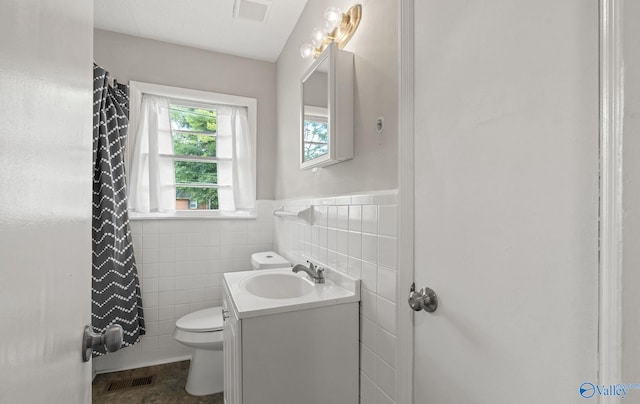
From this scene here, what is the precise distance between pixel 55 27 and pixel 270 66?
93.0 inches

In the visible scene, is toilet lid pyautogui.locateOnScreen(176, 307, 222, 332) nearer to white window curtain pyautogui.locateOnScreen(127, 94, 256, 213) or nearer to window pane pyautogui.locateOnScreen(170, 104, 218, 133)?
white window curtain pyautogui.locateOnScreen(127, 94, 256, 213)

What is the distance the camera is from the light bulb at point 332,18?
1.37 metres

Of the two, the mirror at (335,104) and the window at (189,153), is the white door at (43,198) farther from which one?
the window at (189,153)

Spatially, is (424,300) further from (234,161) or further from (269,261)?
(234,161)

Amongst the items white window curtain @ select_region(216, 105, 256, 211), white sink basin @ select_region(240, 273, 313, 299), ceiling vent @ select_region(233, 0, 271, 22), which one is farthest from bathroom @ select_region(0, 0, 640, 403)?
white window curtain @ select_region(216, 105, 256, 211)

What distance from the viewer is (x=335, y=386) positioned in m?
1.21

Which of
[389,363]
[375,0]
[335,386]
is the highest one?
[375,0]

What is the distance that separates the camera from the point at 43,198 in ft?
1.43

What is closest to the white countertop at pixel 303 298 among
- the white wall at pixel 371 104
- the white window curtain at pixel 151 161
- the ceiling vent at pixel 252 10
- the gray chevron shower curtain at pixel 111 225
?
the white wall at pixel 371 104

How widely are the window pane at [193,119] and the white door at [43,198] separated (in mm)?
1955

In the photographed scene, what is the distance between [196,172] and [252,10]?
1329mm

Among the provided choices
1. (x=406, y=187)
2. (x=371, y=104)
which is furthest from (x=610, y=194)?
(x=371, y=104)

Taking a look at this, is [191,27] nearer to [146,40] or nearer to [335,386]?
[146,40]

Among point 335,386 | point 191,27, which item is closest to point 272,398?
point 335,386
